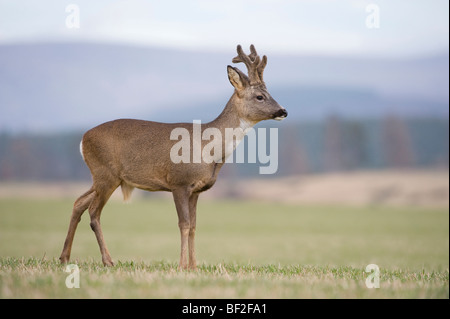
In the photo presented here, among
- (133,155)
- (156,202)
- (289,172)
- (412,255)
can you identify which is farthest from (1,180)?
(133,155)

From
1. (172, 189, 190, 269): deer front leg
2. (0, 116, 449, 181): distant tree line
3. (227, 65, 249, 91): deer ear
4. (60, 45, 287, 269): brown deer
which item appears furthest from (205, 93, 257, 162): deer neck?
(0, 116, 449, 181): distant tree line

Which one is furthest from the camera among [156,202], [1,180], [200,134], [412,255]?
[1,180]

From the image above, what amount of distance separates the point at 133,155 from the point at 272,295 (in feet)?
13.6

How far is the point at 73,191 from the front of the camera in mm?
98875

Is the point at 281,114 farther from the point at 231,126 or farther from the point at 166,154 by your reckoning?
the point at 166,154

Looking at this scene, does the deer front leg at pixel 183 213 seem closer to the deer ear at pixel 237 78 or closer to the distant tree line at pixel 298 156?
the deer ear at pixel 237 78

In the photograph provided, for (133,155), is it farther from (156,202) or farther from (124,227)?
(156,202)

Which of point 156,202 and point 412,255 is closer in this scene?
point 412,255

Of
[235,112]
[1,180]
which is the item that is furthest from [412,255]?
[1,180]

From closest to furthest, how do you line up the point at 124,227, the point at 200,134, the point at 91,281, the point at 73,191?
the point at 91,281 → the point at 200,134 → the point at 124,227 → the point at 73,191

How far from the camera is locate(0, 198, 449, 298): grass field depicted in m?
7.68

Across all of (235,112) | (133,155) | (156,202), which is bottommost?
(156,202)

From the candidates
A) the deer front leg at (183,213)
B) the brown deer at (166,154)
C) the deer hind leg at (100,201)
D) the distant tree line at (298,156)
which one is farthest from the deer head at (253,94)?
the distant tree line at (298,156)

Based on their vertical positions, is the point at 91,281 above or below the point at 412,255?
above
